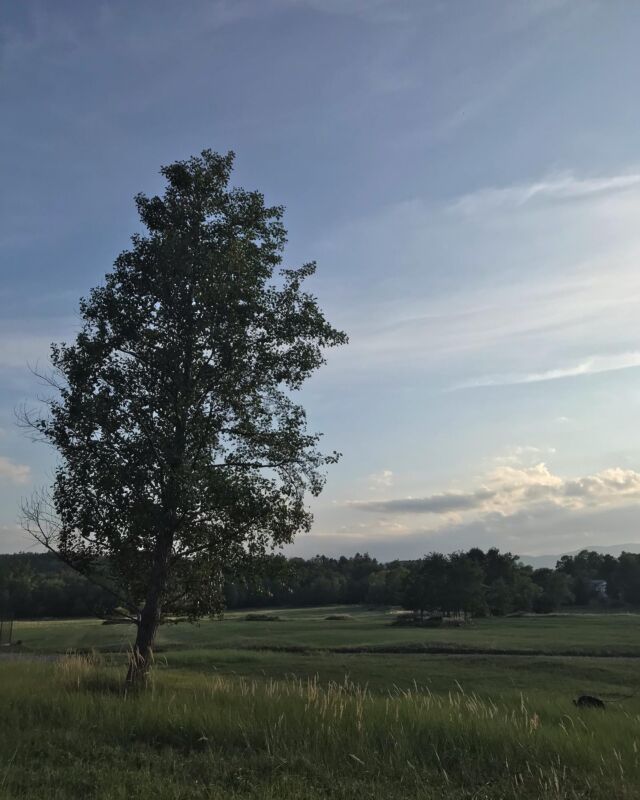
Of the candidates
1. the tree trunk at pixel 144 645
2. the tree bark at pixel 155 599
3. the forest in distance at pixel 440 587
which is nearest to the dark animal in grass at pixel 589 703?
the tree trunk at pixel 144 645

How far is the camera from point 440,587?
88625 millimetres

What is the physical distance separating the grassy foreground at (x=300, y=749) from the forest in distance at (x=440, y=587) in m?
69.5

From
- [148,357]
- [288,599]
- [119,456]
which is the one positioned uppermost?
[148,357]

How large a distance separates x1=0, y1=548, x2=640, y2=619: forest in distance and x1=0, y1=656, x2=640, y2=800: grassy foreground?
69.5m

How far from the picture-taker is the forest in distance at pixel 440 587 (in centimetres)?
9031

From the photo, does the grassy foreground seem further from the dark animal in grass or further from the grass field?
the dark animal in grass

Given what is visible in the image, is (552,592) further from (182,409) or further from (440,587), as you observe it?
(182,409)

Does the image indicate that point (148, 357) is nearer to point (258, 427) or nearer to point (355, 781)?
point (258, 427)

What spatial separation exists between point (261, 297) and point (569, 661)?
24.7 meters

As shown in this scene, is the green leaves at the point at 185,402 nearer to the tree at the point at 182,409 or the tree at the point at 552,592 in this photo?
the tree at the point at 182,409

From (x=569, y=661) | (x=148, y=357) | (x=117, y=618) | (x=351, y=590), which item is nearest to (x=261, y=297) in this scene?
(x=148, y=357)

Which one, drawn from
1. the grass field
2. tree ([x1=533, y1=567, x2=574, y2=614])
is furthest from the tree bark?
tree ([x1=533, y1=567, x2=574, y2=614])

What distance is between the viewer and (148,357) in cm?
1527

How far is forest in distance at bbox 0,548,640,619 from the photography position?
3556 inches
